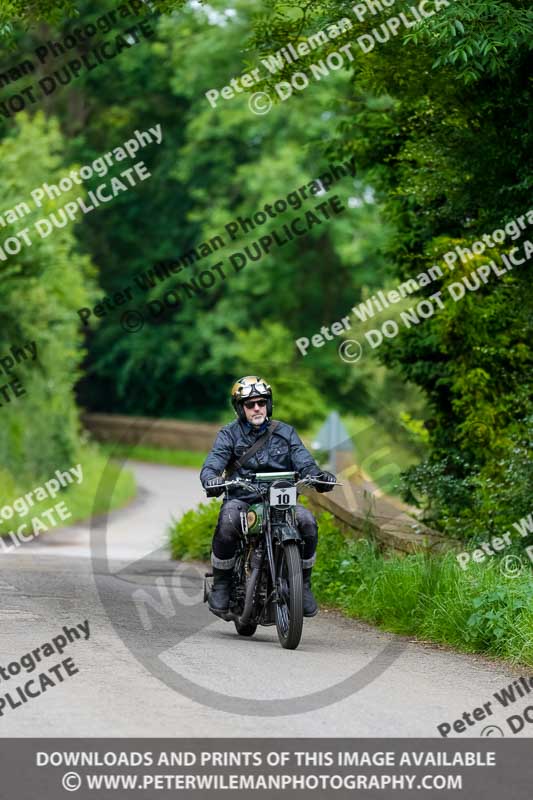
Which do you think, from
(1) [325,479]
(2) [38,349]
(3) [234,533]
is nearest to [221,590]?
(3) [234,533]

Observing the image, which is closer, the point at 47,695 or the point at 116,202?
the point at 47,695

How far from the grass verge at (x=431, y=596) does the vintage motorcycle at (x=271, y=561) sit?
116 centimetres

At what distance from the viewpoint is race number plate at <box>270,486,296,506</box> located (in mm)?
10242

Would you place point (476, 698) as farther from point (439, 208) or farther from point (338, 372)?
point (338, 372)

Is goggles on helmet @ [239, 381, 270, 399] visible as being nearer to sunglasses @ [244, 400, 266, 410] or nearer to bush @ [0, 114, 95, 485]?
sunglasses @ [244, 400, 266, 410]

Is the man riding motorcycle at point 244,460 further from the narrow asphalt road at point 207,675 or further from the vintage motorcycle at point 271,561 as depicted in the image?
the narrow asphalt road at point 207,675

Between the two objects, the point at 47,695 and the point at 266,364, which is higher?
the point at 266,364

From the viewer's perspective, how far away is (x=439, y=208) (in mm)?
14078

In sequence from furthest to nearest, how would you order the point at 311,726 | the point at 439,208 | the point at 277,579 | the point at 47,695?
the point at 439,208 → the point at 277,579 → the point at 47,695 → the point at 311,726

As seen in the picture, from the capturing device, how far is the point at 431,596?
1103 cm

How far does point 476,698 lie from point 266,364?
3381 centimetres

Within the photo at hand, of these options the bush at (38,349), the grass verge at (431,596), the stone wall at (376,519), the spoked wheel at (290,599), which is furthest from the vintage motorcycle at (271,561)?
the bush at (38,349)

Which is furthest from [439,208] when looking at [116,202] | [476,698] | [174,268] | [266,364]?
[116,202]

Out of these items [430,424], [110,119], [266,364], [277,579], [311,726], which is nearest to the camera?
[311,726]
